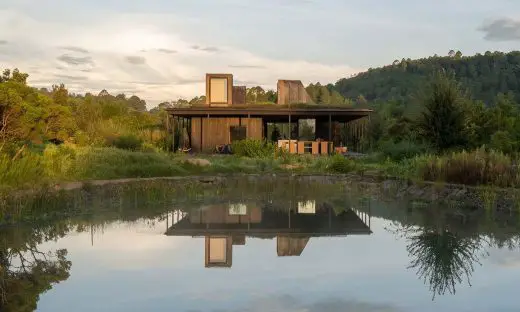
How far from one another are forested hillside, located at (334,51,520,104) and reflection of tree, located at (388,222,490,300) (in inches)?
2751

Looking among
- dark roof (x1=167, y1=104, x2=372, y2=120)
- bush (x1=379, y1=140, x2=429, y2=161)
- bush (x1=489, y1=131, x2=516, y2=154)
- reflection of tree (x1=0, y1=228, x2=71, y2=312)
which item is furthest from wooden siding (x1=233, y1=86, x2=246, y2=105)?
reflection of tree (x1=0, y1=228, x2=71, y2=312)

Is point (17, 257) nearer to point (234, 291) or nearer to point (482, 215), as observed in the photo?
point (234, 291)

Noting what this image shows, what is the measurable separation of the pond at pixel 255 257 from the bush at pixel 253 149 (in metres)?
12.6

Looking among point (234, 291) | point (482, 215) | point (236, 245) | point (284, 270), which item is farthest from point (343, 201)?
point (234, 291)

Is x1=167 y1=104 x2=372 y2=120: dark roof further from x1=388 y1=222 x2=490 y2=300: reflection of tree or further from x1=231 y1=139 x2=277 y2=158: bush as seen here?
x1=388 y1=222 x2=490 y2=300: reflection of tree

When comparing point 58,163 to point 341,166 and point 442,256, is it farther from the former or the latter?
point 442,256

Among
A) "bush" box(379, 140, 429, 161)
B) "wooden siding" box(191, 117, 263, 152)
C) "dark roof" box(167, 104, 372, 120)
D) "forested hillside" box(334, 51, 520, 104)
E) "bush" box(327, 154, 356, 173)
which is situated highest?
"forested hillside" box(334, 51, 520, 104)

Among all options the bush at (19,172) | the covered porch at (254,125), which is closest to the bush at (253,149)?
the covered porch at (254,125)

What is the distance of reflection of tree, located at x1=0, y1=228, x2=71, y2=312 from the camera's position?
6.04m

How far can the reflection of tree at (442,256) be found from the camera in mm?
6891

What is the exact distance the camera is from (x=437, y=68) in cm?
7769

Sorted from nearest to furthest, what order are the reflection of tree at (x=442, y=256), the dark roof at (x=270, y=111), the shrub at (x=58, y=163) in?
the reflection of tree at (x=442, y=256) < the shrub at (x=58, y=163) < the dark roof at (x=270, y=111)

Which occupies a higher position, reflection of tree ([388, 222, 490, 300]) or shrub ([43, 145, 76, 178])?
shrub ([43, 145, 76, 178])

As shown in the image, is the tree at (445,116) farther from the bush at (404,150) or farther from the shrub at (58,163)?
the shrub at (58,163)
